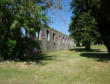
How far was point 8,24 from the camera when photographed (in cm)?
796

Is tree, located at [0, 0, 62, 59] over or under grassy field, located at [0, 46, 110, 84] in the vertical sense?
over

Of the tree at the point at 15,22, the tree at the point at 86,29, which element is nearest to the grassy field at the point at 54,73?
the tree at the point at 15,22

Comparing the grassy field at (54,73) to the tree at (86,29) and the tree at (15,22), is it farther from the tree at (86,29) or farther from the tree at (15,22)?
the tree at (86,29)

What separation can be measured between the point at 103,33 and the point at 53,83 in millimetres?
3608

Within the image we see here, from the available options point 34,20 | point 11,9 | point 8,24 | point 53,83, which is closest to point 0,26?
point 8,24

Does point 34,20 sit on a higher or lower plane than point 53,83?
higher

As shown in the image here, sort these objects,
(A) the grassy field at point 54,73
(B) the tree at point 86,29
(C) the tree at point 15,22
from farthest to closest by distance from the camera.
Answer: (B) the tree at point 86,29 < (C) the tree at point 15,22 < (A) the grassy field at point 54,73

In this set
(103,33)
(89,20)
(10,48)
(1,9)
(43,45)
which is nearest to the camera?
(103,33)

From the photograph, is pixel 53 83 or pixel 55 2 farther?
pixel 55 2

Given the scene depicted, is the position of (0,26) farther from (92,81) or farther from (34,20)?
(92,81)

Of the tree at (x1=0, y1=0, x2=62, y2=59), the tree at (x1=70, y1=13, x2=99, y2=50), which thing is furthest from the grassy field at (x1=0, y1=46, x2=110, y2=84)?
the tree at (x1=70, y1=13, x2=99, y2=50)

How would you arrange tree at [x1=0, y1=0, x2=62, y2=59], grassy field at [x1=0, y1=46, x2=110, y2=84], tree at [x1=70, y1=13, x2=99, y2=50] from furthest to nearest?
tree at [x1=70, y1=13, x2=99, y2=50] < tree at [x1=0, y1=0, x2=62, y2=59] < grassy field at [x1=0, y1=46, x2=110, y2=84]

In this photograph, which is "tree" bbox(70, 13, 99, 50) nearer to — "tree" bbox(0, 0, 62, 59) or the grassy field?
"tree" bbox(0, 0, 62, 59)

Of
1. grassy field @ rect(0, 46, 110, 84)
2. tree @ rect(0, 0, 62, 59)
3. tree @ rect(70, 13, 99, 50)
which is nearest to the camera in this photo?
grassy field @ rect(0, 46, 110, 84)
